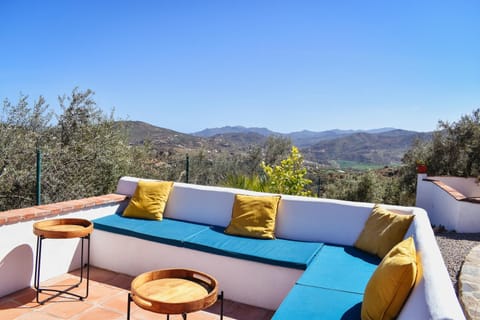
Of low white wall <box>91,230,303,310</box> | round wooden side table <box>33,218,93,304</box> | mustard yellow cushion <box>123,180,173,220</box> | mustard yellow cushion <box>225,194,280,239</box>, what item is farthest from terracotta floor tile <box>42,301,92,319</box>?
mustard yellow cushion <box>225,194,280,239</box>

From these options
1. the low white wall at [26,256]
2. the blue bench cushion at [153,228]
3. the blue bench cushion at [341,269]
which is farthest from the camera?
the blue bench cushion at [153,228]

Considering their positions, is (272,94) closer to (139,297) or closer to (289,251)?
(289,251)

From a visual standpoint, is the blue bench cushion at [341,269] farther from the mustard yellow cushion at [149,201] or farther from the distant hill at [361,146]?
the distant hill at [361,146]

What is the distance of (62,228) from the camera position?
3312mm

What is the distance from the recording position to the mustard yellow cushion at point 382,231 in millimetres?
2863

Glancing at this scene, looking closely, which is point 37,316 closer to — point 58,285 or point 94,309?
point 94,309

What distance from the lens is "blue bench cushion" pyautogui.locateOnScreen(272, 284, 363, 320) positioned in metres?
2.01

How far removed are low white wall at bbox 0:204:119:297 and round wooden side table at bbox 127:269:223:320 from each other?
6.57ft

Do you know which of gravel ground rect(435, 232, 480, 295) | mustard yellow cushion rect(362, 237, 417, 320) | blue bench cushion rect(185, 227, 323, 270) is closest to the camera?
mustard yellow cushion rect(362, 237, 417, 320)

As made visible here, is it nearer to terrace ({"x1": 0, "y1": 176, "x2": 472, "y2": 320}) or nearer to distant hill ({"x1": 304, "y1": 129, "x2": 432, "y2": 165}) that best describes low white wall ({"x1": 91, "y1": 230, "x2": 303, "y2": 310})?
terrace ({"x1": 0, "y1": 176, "x2": 472, "y2": 320})

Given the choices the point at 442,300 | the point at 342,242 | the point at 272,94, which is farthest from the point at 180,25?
the point at 272,94

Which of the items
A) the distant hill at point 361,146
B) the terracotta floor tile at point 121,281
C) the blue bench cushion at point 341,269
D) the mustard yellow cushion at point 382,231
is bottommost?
the terracotta floor tile at point 121,281

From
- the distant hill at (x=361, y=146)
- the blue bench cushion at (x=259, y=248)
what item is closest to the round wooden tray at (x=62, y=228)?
the blue bench cushion at (x=259, y=248)

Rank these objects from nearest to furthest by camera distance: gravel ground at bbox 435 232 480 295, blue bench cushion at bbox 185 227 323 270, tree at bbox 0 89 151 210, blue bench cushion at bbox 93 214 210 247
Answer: blue bench cushion at bbox 185 227 323 270
blue bench cushion at bbox 93 214 210 247
gravel ground at bbox 435 232 480 295
tree at bbox 0 89 151 210
